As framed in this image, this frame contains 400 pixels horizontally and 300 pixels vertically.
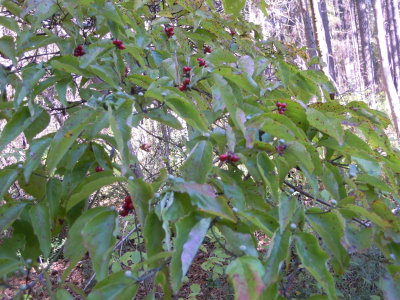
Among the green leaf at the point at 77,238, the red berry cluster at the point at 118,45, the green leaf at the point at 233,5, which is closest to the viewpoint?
the green leaf at the point at 77,238

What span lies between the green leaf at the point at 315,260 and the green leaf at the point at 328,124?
0.28 meters

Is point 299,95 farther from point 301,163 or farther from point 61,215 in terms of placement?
point 61,215

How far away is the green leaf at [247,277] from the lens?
2.13ft

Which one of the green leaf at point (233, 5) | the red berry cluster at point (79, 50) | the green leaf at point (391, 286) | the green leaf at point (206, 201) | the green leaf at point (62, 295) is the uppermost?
the green leaf at point (233, 5)

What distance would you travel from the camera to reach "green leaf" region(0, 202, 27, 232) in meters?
0.95

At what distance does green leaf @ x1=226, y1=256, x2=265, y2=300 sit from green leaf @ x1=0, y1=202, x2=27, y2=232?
24.2 inches

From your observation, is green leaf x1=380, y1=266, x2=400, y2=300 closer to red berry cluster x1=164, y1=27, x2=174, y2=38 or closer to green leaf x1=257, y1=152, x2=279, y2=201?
green leaf x1=257, y1=152, x2=279, y2=201

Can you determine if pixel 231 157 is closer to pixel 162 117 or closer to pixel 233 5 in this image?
pixel 162 117

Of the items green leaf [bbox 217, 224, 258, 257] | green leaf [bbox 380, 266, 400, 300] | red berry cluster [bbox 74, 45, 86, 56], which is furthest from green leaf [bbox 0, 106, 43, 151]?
green leaf [bbox 380, 266, 400, 300]

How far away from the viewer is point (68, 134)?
0.82 meters

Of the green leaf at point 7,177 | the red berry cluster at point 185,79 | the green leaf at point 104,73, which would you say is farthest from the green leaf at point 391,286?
the green leaf at point 7,177

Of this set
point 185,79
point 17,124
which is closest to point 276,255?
point 185,79

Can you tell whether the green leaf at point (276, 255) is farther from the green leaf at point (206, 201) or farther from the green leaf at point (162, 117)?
the green leaf at point (162, 117)

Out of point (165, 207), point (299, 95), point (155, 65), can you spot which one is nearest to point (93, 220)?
point (165, 207)
